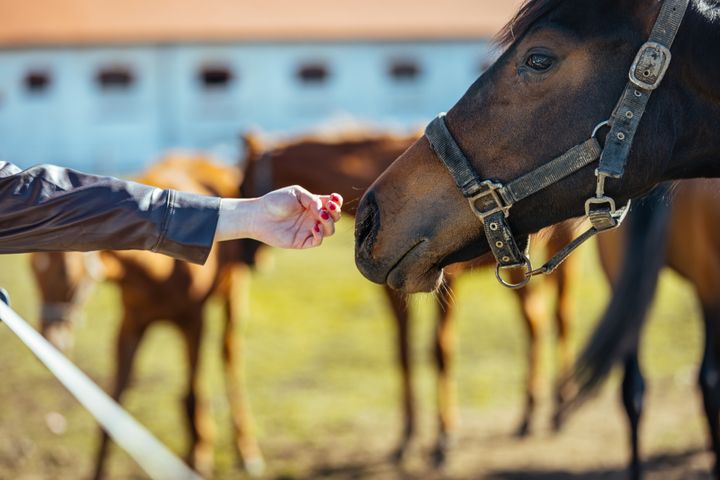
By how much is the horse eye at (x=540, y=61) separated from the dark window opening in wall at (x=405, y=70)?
2548 centimetres

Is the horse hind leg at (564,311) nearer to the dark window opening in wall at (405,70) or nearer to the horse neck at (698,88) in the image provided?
the horse neck at (698,88)

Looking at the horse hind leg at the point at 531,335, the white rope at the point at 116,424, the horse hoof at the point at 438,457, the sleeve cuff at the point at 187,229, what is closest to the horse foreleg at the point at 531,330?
the horse hind leg at the point at 531,335

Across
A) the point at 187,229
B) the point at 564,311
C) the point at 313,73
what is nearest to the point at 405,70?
the point at 313,73

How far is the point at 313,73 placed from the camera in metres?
27.7

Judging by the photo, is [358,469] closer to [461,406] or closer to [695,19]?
[461,406]

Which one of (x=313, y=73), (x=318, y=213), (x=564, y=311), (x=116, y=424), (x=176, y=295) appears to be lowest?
(x=313, y=73)

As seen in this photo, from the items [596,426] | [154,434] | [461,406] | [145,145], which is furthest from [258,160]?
[145,145]

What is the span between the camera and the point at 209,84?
27.2 m

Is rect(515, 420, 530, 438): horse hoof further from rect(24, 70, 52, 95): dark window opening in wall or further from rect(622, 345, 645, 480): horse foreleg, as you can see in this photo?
rect(24, 70, 52, 95): dark window opening in wall

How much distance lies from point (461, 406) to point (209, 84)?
22.2 meters

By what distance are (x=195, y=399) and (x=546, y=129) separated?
354 cm

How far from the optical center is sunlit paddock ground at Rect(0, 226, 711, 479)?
17.8 ft

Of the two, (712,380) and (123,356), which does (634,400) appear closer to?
(712,380)

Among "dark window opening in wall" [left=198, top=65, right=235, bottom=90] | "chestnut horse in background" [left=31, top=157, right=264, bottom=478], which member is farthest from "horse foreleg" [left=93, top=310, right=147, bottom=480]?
"dark window opening in wall" [left=198, top=65, right=235, bottom=90]
